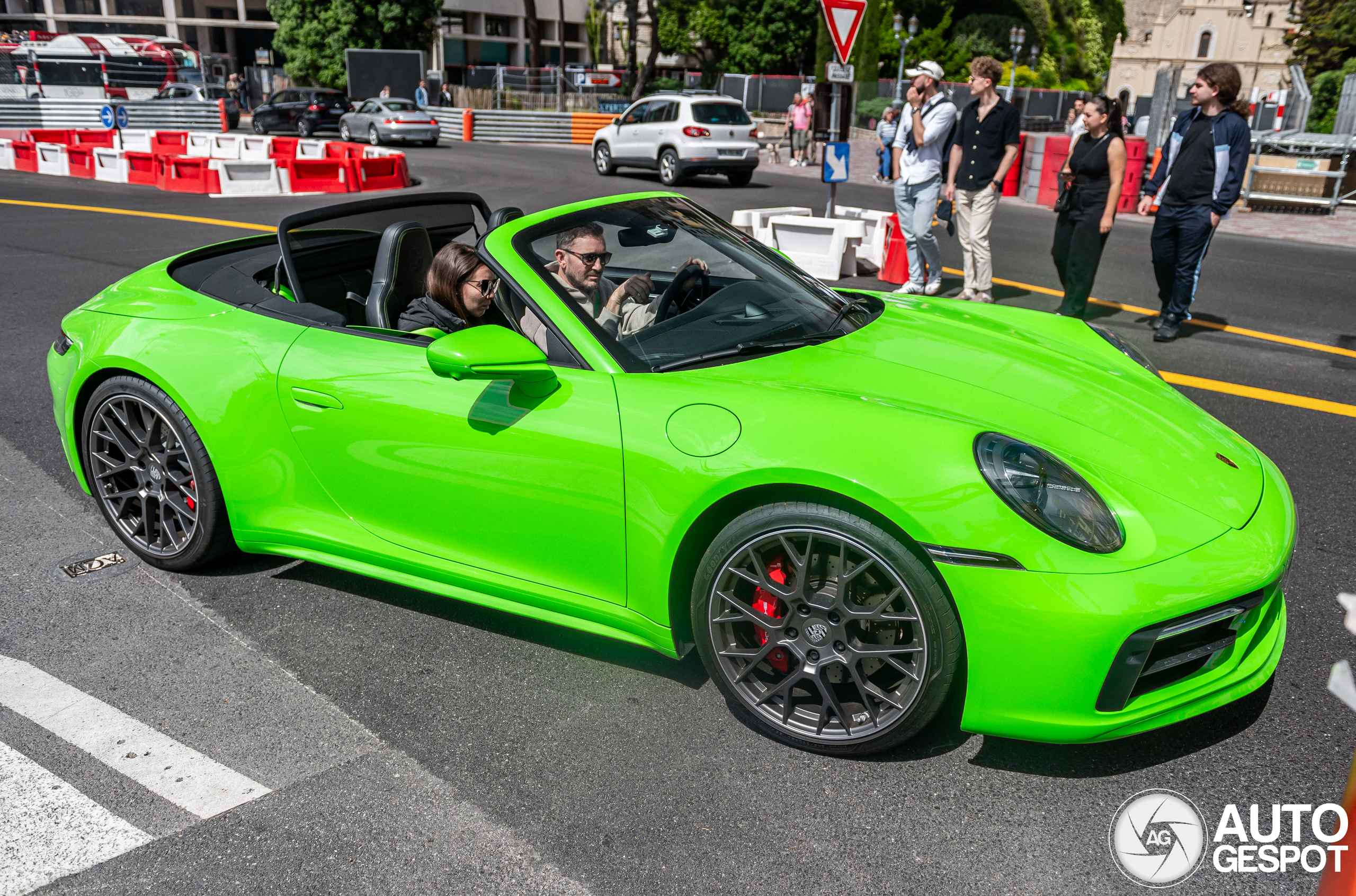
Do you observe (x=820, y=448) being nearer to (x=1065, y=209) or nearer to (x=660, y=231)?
(x=660, y=231)

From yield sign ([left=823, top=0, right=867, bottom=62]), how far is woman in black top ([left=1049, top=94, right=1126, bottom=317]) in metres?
2.40

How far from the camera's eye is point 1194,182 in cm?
712

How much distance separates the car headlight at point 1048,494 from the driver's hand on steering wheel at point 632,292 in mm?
1397

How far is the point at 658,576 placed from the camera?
2.83 metres

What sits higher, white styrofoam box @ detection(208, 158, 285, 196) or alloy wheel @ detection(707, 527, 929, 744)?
alloy wheel @ detection(707, 527, 929, 744)

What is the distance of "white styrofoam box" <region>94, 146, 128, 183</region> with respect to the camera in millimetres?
19141

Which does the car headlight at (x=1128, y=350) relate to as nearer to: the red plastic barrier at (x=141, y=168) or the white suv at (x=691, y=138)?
the white suv at (x=691, y=138)

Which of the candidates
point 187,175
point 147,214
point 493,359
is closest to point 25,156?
point 187,175

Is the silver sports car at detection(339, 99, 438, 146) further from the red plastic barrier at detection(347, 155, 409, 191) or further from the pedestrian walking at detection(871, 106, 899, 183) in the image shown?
the pedestrian walking at detection(871, 106, 899, 183)

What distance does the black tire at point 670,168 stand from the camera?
20.0m

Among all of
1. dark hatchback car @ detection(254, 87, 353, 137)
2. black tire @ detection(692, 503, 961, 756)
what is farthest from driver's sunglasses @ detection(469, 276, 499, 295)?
dark hatchback car @ detection(254, 87, 353, 137)

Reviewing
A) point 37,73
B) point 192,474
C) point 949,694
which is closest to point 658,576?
point 949,694

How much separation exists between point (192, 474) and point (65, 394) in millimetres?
766

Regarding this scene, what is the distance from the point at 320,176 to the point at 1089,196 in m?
14.2
